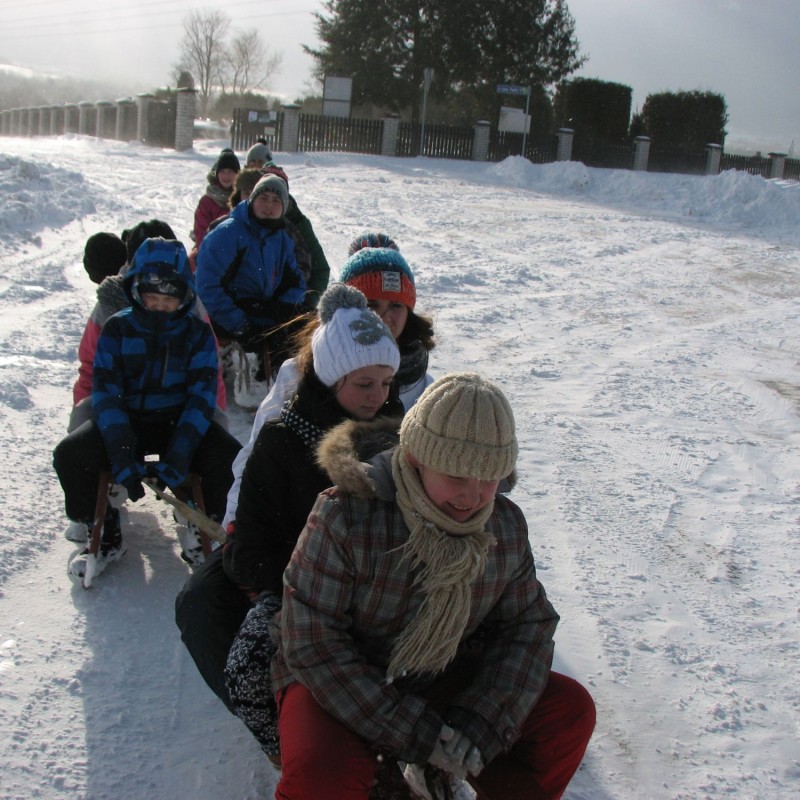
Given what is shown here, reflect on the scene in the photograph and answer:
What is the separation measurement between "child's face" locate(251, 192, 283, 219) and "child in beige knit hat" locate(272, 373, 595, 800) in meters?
3.84

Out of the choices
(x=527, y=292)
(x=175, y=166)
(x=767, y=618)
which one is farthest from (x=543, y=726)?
(x=175, y=166)

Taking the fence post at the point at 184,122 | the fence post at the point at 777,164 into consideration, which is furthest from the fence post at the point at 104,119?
the fence post at the point at 777,164

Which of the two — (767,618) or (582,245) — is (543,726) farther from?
(582,245)

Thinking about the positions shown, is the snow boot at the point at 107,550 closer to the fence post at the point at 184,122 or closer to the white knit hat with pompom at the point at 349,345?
the white knit hat with pompom at the point at 349,345

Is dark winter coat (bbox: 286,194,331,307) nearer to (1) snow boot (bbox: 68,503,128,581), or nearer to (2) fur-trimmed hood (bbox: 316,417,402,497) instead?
(1) snow boot (bbox: 68,503,128,581)

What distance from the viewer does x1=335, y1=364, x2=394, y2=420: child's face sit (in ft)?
8.63

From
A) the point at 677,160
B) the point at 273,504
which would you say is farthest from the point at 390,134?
the point at 273,504

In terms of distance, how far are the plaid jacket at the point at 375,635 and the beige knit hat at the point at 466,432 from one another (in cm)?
19

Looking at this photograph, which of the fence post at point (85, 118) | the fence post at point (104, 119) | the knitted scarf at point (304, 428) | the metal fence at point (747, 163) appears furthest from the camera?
the fence post at point (85, 118)

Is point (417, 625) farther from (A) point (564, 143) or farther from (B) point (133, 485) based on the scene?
(A) point (564, 143)

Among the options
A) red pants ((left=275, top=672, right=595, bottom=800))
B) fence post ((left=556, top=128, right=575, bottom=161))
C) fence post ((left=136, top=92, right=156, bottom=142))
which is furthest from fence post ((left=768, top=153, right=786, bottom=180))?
red pants ((left=275, top=672, right=595, bottom=800))

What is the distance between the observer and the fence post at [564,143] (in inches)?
1232

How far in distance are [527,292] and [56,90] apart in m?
93.7

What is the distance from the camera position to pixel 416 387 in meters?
3.65
